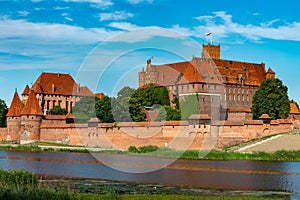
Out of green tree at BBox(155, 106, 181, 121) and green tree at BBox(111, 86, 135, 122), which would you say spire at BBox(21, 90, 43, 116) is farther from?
green tree at BBox(155, 106, 181, 121)

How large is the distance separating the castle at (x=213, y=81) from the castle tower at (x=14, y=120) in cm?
1742

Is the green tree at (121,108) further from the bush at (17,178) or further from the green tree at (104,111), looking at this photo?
the bush at (17,178)

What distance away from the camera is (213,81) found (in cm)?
5800

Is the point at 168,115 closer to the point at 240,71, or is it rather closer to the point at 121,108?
the point at 121,108

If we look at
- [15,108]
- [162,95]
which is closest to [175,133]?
[162,95]

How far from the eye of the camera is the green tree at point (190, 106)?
163ft

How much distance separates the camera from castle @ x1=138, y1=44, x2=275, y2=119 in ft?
182

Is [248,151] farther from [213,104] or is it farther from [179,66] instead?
[179,66]

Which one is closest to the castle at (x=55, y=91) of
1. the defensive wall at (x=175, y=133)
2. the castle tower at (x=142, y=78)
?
the castle tower at (x=142, y=78)

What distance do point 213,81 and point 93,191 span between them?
43.1m

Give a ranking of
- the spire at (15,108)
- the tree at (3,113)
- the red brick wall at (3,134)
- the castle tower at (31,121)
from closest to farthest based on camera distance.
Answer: the castle tower at (31,121), the spire at (15,108), the red brick wall at (3,134), the tree at (3,113)

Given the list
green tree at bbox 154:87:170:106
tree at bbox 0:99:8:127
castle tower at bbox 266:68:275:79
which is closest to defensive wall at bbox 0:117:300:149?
green tree at bbox 154:87:170:106

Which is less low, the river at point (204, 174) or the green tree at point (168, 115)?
the green tree at point (168, 115)

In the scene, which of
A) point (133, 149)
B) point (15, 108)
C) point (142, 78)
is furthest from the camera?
Result: point (142, 78)
